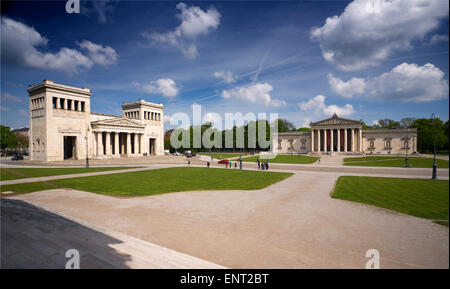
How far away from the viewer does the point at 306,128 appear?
5551 inches

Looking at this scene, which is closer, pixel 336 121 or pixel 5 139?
pixel 5 139

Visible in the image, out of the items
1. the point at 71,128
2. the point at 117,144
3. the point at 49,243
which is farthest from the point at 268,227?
the point at 117,144

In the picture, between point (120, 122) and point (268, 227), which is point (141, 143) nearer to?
point (120, 122)

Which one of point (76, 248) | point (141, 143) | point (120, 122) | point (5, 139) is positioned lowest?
point (76, 248)

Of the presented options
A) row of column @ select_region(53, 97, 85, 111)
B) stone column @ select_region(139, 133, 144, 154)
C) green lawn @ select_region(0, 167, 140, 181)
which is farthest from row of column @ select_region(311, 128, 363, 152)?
row of column @ select_region(53, 97, 85, 111)

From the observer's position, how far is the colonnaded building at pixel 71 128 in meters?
49.8

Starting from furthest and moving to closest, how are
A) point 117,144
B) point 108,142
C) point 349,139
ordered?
point 349,139, point 117,144, point 108,142

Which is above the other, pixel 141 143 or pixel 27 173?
pixel 141 143

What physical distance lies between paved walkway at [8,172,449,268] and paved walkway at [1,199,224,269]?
645 mm

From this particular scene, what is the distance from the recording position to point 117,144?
6234 cm

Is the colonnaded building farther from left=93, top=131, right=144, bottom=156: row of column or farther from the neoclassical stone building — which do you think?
the neoclassical stone building

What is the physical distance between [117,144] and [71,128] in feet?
39.5
